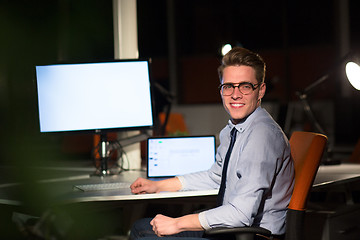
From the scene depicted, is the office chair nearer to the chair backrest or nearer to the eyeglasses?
the chair backrest

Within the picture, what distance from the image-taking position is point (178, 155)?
98.9 inches

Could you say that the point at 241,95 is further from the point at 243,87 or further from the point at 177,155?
the point at 177,155

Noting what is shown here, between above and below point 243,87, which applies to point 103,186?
below

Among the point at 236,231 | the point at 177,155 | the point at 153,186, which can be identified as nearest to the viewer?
the point at 236,231

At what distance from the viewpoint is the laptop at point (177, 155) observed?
2498 mm

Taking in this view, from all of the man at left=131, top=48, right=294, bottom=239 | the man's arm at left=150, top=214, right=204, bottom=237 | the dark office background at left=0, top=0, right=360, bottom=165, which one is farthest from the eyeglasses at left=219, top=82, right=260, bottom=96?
the dark office background at left=0, top=0, right=360, bottom=165

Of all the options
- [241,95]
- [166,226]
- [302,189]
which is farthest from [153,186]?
[302,189]

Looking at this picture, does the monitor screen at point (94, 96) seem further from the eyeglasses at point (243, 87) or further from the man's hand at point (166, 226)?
the man's hand at point (166, 226)

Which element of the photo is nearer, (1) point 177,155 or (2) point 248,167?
(2) point 248,167

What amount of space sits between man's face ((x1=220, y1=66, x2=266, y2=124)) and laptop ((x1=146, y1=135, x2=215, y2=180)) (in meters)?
0.68

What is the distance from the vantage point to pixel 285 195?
69.6 inches

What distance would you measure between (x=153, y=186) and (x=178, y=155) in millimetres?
446

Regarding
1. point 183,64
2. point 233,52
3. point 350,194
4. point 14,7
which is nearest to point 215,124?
point 183,64

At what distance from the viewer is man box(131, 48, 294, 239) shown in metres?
1.63
